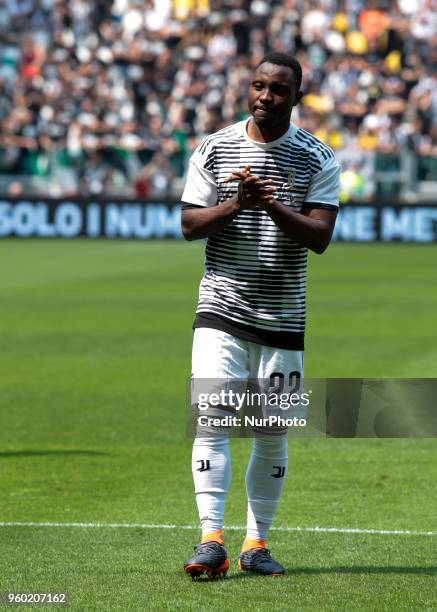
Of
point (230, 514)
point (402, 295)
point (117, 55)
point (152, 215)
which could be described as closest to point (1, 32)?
point (117, 55)

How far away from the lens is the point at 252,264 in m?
6.23

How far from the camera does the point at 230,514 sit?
7918mm

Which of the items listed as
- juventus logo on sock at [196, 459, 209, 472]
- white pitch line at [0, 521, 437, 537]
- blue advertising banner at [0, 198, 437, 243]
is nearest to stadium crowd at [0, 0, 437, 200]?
blue advertising banner at [0, 198, 437, 243]

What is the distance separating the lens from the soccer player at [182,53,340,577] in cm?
615

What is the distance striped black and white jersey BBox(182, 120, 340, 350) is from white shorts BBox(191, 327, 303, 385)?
0.04 meters

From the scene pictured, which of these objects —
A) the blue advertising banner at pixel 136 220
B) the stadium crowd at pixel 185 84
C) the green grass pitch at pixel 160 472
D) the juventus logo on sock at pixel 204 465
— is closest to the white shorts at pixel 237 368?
the juventus logo on sock at pixel 204 465

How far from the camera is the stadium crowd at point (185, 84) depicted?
35625 mm

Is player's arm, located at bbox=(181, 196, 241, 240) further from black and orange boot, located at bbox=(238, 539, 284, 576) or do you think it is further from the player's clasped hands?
black and orange boot, located at bbox=(238, 539, 284, 576)

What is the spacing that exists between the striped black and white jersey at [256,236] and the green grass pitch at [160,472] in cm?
115

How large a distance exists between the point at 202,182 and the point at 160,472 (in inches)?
139

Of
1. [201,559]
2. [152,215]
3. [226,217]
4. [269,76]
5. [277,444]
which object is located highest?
[269,76]

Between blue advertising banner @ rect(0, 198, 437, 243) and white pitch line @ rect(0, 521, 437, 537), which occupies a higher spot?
white pitch line @ rect(0, 521, 437, 537)

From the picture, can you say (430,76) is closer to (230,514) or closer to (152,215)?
(152,215)

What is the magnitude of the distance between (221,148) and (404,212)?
27.0m
